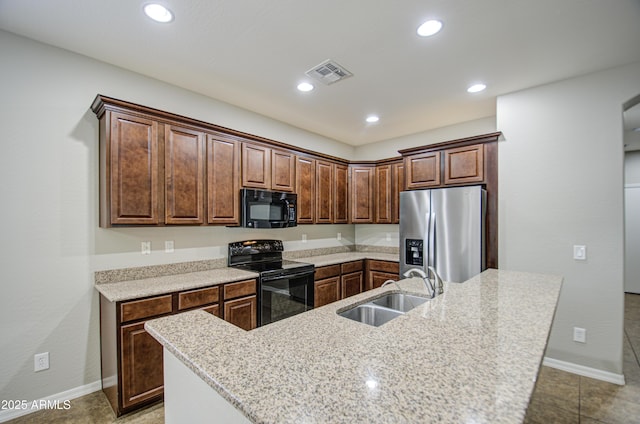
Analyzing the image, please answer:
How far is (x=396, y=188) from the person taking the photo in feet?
14.2

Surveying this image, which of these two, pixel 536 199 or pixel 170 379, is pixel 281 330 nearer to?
pixel 170 379

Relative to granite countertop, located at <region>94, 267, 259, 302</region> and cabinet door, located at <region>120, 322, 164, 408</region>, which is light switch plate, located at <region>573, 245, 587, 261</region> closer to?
granite countertop, located at <region>94, 267, 259, 302</region>

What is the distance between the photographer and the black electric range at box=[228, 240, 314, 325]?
2955mm

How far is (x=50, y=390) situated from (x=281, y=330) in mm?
2245

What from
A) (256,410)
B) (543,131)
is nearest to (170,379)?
(256,410)

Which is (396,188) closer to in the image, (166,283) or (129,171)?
(166,283)

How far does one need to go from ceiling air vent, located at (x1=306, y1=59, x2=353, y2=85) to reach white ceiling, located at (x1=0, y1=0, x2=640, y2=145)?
0.07 metres

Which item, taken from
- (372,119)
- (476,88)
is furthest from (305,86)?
(476,88)

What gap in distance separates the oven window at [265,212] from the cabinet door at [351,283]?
1293 mm

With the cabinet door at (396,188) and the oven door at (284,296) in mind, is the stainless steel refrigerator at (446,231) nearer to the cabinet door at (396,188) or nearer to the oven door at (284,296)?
the cabinet door at (396,188)

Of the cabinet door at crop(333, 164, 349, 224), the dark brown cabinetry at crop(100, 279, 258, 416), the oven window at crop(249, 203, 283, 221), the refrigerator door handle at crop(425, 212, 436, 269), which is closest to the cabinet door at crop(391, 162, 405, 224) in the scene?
the cabinet door at crop(333, 164, 349, 224)

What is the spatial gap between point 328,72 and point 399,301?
6.92 ft

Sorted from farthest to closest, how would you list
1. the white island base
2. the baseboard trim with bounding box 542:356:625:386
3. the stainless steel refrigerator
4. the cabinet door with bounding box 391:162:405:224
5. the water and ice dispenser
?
the cabinet door with bounding box 391:162:405:224 → the water and ice dispenser → the stainless steel refrigerator → the baseboard trim with bounding box 542:356:625:386 → the white island base

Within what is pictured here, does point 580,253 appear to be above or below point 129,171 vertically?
below
